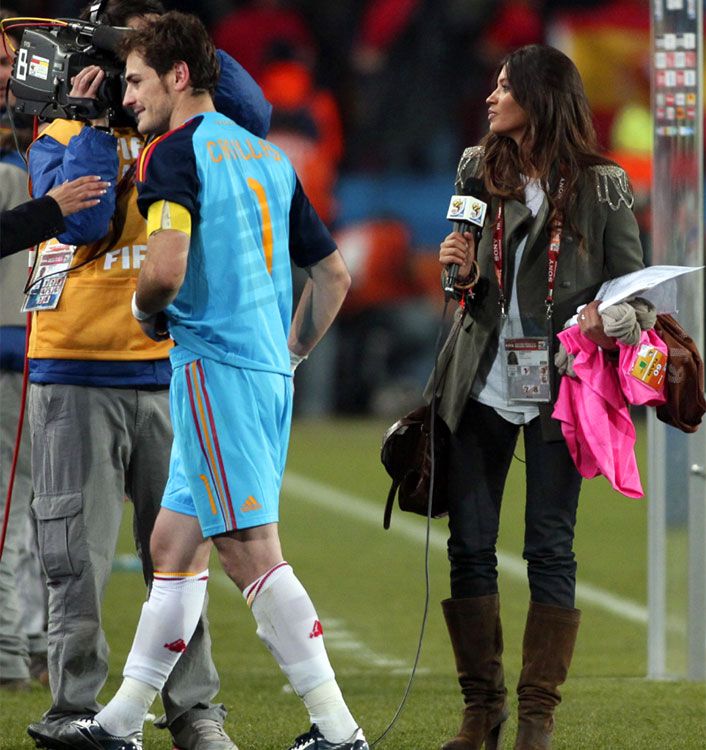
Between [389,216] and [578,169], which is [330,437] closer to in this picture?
[389,216]

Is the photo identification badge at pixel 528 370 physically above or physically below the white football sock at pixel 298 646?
above

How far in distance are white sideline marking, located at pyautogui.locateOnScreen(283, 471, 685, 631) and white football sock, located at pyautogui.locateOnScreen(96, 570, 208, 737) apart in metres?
2.67

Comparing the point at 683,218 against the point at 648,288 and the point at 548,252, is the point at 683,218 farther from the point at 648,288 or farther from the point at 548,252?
the point at 648,288

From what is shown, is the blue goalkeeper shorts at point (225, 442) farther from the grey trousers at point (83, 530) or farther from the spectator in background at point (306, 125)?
the spectator in background at point (306, 125)

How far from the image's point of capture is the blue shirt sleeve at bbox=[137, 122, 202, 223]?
4.09 m

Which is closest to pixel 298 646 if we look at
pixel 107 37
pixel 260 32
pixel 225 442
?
pixel 225 442

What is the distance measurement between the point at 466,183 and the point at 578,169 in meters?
0.32

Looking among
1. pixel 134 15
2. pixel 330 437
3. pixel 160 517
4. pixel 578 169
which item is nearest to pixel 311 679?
pixel 160 517

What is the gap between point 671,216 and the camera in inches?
245

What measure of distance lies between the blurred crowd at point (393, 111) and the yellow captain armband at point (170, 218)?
53.3ft

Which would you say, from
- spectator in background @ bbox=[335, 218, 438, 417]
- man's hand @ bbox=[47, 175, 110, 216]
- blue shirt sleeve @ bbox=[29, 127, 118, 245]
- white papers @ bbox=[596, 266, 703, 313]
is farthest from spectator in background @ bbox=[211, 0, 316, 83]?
white papers @ bbox=[596, 266, 703, 313]

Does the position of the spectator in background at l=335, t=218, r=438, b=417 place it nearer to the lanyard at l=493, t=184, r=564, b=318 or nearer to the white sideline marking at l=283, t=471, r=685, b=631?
the white sideline marking at l=283, t=471, r=685, b=631

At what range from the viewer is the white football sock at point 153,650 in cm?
427

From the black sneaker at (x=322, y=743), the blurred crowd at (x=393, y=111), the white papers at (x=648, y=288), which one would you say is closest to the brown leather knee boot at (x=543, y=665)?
the black sneaker at (x=322, y=743)
